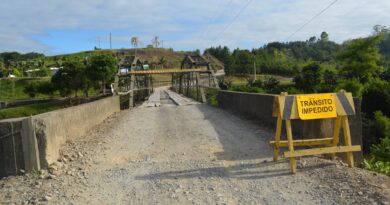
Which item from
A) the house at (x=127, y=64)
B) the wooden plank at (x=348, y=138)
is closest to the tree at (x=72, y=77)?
the house at (x=127, y=64)

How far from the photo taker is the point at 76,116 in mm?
12000

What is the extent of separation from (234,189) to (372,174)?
2205 millimetres

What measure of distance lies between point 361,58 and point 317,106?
81480 mm

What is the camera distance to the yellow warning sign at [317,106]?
24.8 ft

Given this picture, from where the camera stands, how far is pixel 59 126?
31.5 ft

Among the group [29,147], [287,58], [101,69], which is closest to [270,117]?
[29,147]

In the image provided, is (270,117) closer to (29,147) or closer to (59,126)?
(59,126)

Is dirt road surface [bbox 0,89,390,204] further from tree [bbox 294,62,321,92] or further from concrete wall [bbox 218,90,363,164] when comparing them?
tree [bbox 294,62,321,92]

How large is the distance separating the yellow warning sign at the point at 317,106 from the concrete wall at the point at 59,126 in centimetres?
444

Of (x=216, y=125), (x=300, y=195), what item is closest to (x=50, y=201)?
(x=300, y=195)

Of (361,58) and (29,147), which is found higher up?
(361,58)

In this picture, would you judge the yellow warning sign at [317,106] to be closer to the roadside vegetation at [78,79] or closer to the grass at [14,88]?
the roadside vegetation at [78,79]

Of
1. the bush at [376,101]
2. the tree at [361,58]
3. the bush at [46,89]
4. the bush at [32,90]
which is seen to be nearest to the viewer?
the bush at [376,101]

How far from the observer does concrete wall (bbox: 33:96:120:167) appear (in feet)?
26.1
